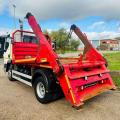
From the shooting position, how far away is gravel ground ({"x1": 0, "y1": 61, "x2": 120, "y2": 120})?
5.04 metres

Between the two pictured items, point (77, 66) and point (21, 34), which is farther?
point (21, 34)

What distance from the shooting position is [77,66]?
19.3ft

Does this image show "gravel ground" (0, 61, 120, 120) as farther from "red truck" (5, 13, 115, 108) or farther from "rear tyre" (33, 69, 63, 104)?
"red truck" (5, 13, 115, 108)

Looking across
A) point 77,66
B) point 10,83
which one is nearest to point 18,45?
point 10,83

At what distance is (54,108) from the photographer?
570 centimetres

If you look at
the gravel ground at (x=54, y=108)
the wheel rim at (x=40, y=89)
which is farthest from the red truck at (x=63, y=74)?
the gravel ground at (x=54, y=108)

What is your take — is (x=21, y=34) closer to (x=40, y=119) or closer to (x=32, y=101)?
(x=32, y=101)

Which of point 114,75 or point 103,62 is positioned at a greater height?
point 103,62

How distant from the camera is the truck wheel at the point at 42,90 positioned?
5868 millimetres

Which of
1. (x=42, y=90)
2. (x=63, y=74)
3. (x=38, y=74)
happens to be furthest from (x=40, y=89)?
(x=63, y=74)

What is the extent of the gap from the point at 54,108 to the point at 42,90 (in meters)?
0.81

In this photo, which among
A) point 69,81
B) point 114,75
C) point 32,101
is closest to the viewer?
point 69,81

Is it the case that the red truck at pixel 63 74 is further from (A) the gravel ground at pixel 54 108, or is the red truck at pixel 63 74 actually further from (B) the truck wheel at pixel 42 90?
(A) the gravel ground at pixel 54 108

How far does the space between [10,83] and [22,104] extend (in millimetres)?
3360
